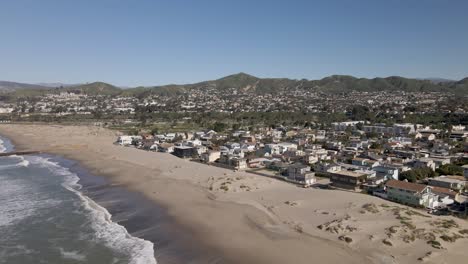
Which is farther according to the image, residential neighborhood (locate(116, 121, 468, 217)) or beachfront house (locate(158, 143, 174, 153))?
beachfront house (locate(158, 143, 174, 153))

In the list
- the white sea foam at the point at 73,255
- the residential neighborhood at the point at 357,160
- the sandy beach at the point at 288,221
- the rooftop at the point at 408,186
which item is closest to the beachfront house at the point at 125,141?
the residential neighborhood at the point at 357,160

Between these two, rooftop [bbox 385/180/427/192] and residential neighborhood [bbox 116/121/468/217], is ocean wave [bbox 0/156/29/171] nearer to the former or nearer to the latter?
residential neighborhood [bbox 116/121/468/217]

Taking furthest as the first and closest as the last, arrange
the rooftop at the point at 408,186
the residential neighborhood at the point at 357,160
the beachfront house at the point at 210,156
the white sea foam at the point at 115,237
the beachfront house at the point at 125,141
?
the beachfront house at the point at 125,141 < the beachfront house at the point at 210,156 < the residential neighborhood at the point at 357,160 < the rooftop at the point at 408,186 < the white sea foam at the point at 115,237

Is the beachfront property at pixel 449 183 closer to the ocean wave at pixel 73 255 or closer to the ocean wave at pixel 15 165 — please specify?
the ocean wave at pixel 73 255

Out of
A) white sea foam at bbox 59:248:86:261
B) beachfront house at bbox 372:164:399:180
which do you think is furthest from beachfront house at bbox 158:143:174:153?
white sea foam at bbox 59:248:86:261

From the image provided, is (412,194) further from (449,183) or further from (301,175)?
(301,175)

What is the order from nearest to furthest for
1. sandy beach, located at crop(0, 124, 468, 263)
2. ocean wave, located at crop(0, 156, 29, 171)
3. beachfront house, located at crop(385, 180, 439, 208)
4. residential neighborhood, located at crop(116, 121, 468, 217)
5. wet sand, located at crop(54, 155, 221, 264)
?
1. sandy beach, located at crop(0, 124, 468, 263)
2. wet sand, located at crop(54, 155, 221, 264)
3. beachfront house, located at crop(385, 180, 439, 208)
4. residential neighborhood, located at crop(116, 121, 468, 217)
5. ocean wave, located at crop(0, 156, 29, 171)
